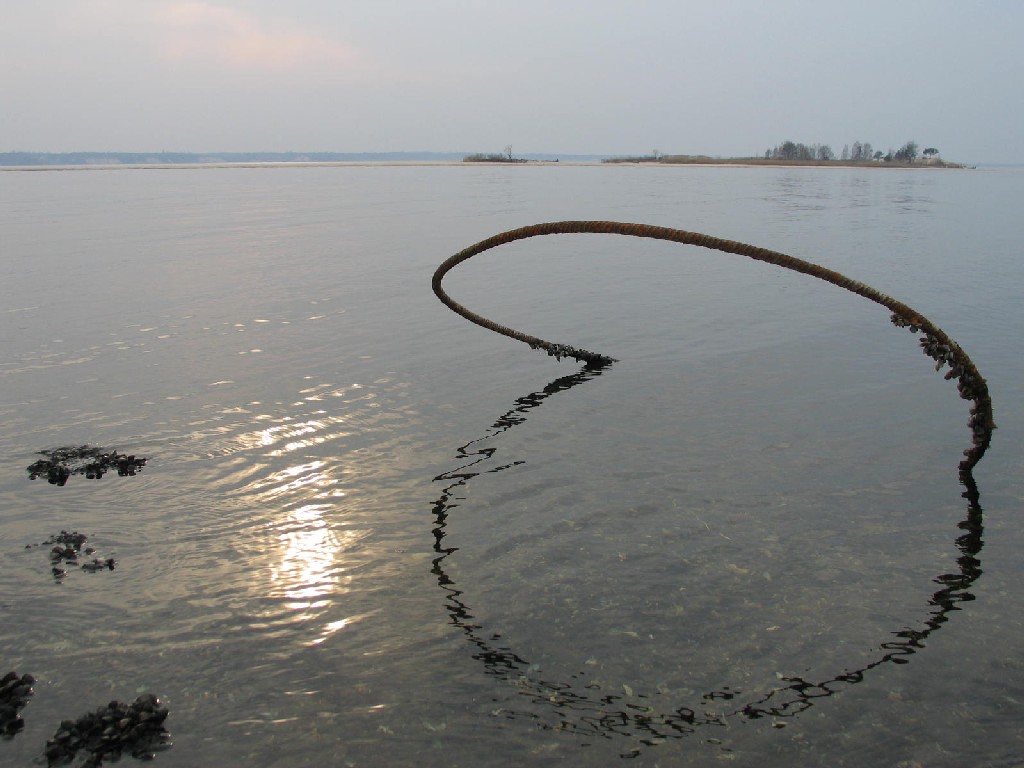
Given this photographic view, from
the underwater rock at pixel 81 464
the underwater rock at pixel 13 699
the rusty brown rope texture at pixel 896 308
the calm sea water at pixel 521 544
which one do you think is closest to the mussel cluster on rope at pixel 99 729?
the underwater rock at pixel 13 699

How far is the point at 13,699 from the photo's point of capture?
7168mm

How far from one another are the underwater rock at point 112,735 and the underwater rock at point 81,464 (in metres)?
6.29

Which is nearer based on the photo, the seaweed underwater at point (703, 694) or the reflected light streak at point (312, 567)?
the seaweed underwater at point (703, 694)

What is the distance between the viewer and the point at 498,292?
31922 mm

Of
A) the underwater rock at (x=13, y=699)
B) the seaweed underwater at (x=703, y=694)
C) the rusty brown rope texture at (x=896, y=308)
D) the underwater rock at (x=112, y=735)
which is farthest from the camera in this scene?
the rusty brown rope texture at (x=896, y=308)

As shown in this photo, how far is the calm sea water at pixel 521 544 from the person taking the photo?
23.2 ft

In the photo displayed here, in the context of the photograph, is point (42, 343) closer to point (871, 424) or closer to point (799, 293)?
point (871, 424)

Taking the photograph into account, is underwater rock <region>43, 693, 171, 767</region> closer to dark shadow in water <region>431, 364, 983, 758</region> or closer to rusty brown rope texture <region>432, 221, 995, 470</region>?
dark shadow in water <region>431, 364, 983, 758</region>

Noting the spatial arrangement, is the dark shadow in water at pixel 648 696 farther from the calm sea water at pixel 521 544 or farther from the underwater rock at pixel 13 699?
the underwater rock at pixel 13 699

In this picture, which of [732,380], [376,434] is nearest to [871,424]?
[732,380]

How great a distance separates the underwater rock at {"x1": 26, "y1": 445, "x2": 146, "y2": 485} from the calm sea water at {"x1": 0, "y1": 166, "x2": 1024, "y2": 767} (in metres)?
0.33

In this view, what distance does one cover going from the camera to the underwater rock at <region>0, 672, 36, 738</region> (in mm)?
6867

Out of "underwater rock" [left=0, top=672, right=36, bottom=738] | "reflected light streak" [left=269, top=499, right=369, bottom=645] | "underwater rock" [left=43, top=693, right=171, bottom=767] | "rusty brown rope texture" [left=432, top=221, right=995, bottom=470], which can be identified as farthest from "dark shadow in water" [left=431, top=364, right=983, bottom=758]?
"underwater rock" [left=0, top=672, right=36, bottom=738]

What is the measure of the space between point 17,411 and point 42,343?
24.4 feet
